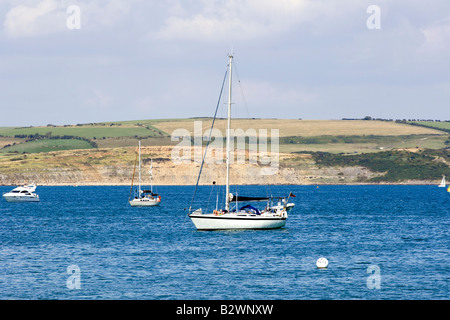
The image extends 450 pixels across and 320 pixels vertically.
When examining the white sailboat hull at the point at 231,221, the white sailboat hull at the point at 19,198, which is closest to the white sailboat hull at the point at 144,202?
the white sailboat hull at the point at 19,198

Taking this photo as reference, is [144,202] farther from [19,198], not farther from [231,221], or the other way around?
[231,221]

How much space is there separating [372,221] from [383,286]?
4779 cm

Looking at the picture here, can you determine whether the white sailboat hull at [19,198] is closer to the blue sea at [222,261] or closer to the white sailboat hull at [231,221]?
the blue sea at [222,261]

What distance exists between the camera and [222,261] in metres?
49.6

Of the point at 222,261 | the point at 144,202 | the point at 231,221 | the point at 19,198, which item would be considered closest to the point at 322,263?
the point at 222,261

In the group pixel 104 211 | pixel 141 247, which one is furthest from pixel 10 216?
pixel 141 247

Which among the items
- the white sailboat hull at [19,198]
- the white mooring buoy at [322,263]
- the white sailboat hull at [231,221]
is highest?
the white sailboat hull at [231,221]

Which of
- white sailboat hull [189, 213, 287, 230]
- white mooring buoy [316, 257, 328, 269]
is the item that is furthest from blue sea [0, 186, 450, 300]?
white sailboat hull [189, 213, 287, 230]

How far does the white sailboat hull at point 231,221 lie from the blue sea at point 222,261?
3.19ft

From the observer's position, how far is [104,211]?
109 meters

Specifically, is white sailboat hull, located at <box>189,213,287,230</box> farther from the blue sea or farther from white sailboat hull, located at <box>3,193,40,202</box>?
white sailboat hull, located at <box>3,193,40,202</box>

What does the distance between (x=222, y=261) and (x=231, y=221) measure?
13645 mm

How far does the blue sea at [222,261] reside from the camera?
39188 mm
